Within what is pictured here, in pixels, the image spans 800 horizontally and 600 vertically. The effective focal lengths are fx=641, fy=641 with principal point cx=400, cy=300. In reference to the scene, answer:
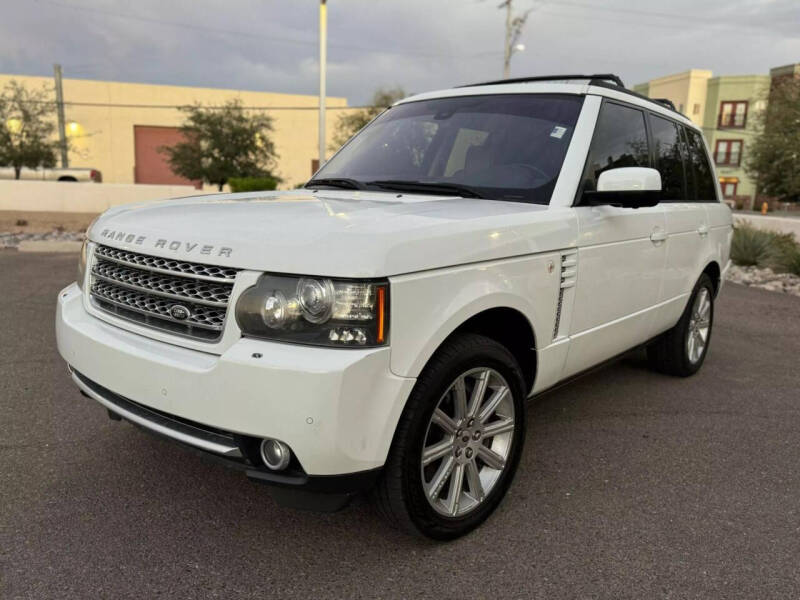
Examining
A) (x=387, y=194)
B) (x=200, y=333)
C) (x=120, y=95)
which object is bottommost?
(x=200, y=333)

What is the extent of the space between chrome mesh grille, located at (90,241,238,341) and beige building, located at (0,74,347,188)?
40042mm

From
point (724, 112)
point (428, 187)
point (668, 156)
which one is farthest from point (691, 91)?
point (428, 187)

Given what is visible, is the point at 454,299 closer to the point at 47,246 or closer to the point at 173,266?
the point at 173,266

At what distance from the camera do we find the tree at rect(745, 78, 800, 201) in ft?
54.9

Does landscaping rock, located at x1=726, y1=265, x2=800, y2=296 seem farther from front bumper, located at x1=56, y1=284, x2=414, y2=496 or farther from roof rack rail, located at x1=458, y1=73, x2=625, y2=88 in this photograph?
front bumper, located at x1=56, y1=284, x2=414, y2=496

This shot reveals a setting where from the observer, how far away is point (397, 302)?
7.11 feet

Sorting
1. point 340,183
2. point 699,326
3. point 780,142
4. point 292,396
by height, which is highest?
point 780,142

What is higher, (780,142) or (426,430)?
(780,142)

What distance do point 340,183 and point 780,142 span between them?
62.4 feet

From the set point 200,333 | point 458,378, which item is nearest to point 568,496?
point 458,378

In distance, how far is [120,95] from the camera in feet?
137

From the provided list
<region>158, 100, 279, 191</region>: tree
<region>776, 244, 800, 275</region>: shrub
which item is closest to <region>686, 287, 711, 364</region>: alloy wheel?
<region>776, 244, 800, 275</region>: shrub

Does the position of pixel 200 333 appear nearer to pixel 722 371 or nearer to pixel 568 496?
pixel 568 496

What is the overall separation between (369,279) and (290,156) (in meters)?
44.9
